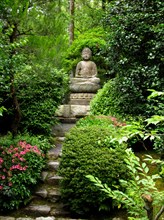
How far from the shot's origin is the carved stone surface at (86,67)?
30.3ft

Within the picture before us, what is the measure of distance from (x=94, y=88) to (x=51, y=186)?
15.4ft

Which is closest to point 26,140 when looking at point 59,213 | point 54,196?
point 54,196

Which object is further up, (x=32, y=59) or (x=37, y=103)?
(x=32, y=59)

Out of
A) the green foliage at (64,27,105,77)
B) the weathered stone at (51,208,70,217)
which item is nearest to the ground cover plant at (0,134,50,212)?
the weathered stone at (51,208,70,217)

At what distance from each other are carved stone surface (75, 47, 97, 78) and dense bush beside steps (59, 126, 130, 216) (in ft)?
18.1

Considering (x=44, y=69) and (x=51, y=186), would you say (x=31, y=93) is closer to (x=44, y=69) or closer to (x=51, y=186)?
(x=44, y=69)

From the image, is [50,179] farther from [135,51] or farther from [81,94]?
[81,94]

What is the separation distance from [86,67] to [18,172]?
5.90 m

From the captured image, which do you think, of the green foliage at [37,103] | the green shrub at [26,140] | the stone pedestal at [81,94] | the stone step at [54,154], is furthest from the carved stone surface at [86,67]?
the green shrub at [26,140]

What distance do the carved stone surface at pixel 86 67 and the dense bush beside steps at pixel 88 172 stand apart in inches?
→ 217

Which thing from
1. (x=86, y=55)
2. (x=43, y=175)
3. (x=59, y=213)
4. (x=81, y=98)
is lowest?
(x=59, y=213)

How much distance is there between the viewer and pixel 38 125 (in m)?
5.39

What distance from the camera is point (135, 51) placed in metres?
6.08

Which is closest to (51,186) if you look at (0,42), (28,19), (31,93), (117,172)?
(117,172)
